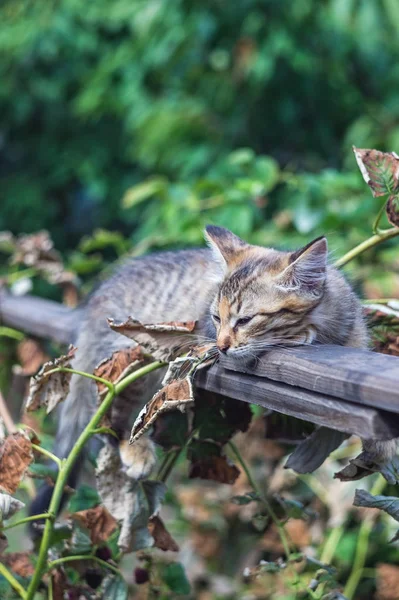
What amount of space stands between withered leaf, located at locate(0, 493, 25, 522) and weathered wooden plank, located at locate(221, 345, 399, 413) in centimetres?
44

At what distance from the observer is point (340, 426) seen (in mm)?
1198

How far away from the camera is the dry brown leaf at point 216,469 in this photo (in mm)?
1820

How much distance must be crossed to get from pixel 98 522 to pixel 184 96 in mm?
4306

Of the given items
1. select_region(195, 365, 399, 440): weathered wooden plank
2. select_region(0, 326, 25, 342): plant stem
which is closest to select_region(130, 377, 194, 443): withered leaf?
select_region(195, 365, 399, 440): weathered wooden plank

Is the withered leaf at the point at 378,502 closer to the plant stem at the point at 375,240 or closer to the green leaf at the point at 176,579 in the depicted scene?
the plant stem at the point at 375,240

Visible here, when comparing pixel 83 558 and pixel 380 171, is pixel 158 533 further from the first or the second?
pixel 380 171

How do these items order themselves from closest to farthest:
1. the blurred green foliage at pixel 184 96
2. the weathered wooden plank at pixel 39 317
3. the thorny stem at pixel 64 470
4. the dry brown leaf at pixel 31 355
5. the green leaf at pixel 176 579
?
the thorny stem at pixel 64 470 → the green leaf at pixel 176 579 → the weathered wooden plank at pixel 39 317 → the dry brown leaf at pixel 31 355 → the blurred green foliage at pixel 184 96

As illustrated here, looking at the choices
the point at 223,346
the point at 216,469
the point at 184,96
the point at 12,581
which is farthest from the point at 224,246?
the point at 184,96

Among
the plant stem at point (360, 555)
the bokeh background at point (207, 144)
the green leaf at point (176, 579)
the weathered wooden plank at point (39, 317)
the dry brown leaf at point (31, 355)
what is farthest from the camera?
the dry brown leaf at point (31, 355)

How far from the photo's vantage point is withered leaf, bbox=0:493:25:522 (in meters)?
1.48

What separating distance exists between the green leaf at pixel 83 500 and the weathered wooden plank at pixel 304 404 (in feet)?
1.80

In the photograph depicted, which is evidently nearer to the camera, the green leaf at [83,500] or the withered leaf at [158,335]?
the withered leaf at [158,335]

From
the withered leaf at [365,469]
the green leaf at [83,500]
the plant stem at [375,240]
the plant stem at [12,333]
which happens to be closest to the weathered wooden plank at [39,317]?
→ the plant stem at [12,333]

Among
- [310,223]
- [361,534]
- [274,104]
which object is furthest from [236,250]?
[274,104]
